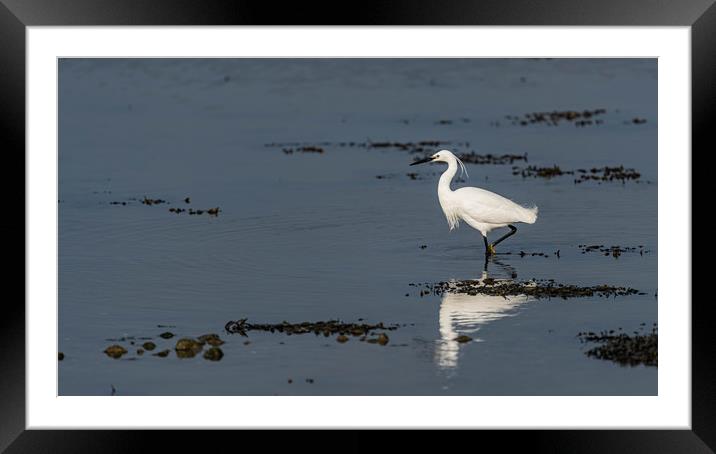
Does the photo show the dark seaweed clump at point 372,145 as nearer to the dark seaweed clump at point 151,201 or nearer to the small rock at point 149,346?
the dark seaweed clump at point 151,201

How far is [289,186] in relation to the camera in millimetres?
23203

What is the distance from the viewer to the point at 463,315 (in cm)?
1439

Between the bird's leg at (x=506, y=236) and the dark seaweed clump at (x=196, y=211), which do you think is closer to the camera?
the bird's leg at (x=506, y=236)

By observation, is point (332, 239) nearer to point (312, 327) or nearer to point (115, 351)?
point (312, 327)

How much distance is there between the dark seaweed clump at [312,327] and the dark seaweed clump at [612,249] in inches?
180

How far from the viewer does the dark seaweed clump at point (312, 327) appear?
13.6 metres

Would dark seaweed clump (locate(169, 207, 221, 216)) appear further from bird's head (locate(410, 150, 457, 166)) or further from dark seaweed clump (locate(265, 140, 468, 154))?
dark seaweed clump (locate(265, 140, 468, 154))

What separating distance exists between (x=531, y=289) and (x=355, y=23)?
650 cm

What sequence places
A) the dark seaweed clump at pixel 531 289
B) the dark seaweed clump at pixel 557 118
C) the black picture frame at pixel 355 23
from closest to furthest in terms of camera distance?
1. the black picture frame at pixel 355 23
2. the dark seaweed clump at pixel 531 289
3. the dark seaweed clump at pixel 557 118

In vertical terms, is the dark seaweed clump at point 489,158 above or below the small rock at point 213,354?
above

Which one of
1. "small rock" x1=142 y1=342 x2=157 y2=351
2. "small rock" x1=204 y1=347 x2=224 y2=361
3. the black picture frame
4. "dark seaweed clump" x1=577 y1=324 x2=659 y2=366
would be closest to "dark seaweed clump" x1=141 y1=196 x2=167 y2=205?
"small rock" x1=142 y1=342 x2=157 y2=351

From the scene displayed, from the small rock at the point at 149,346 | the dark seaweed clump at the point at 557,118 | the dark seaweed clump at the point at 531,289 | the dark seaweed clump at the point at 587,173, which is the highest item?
the dark seaweed clump at the point at 557,118

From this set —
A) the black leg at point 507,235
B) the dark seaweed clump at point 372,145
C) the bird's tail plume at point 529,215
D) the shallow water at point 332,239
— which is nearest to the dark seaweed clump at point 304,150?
the dark seaweed clump at point 372,145

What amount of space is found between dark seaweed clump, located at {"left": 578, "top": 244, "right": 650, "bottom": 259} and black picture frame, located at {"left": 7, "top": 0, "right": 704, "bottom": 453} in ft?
25.7
